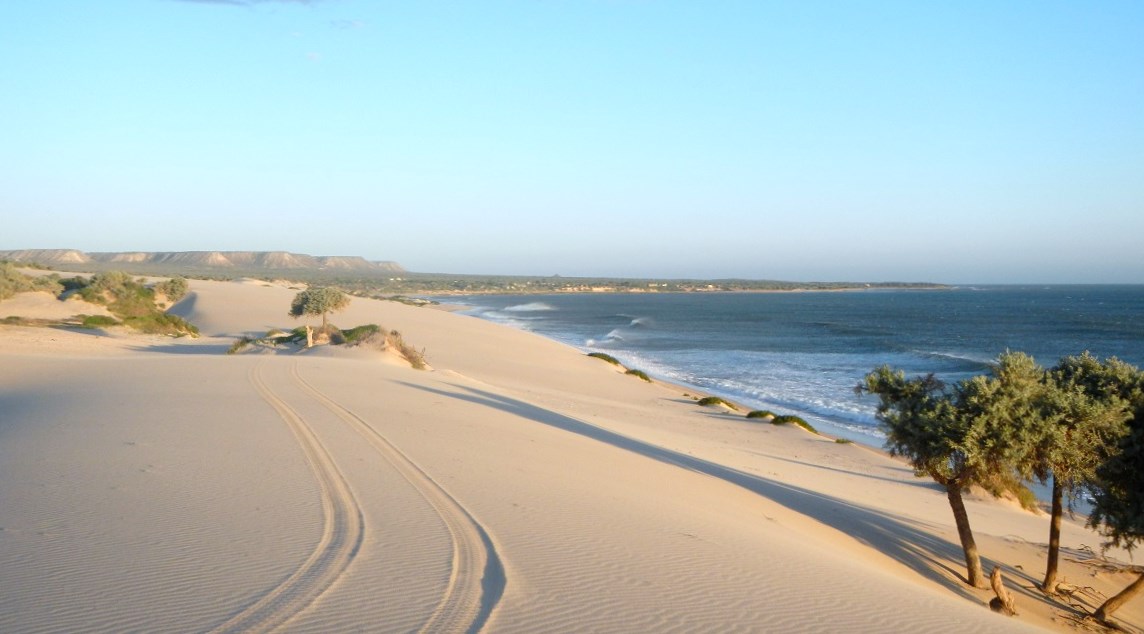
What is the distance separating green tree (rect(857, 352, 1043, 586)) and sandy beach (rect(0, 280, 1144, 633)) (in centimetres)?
137

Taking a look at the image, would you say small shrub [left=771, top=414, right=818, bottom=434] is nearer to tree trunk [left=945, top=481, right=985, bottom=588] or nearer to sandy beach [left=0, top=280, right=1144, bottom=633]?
sandy beach [left=0, top=280, right=1144, bottom=633]

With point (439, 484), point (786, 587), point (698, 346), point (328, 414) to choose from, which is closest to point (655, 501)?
point (439, 484)

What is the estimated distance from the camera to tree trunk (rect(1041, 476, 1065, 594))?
383 inches

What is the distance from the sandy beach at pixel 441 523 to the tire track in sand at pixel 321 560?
25 mm

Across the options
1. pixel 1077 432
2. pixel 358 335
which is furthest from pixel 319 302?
pixel 1077 432

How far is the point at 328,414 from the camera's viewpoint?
1456 centimetres

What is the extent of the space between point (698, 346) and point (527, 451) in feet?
129

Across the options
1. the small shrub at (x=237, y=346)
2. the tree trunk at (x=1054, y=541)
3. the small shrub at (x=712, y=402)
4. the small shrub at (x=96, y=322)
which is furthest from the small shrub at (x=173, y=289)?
the tree trunk at (x=1054, y=541)

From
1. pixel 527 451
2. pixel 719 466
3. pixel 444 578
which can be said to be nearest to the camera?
pixel 444 578

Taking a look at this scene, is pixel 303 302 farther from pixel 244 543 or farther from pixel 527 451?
pixel 244 543

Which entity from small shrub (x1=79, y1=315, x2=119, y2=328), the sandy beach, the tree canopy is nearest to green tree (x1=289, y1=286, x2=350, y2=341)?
the tree canopy

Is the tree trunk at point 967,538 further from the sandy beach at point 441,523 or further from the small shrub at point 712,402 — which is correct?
the small shrub at point 712,402

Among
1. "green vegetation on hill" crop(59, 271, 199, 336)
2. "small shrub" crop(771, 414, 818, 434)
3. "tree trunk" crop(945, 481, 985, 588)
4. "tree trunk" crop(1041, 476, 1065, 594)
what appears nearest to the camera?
"tree trunk" crop(1041, 476, 1065, 594)

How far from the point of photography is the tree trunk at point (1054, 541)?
9727 millimetres
